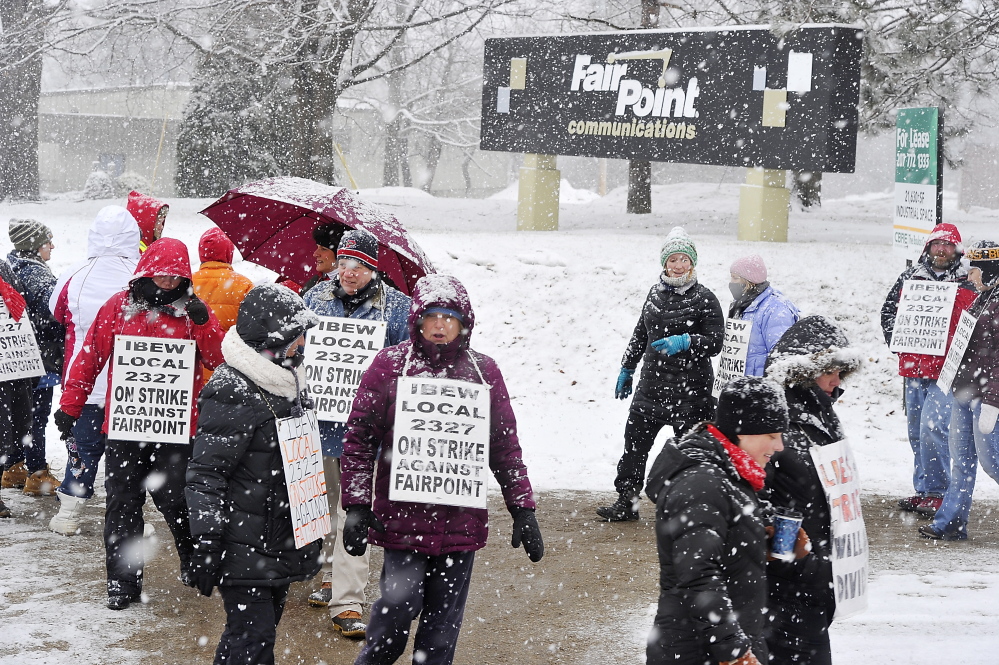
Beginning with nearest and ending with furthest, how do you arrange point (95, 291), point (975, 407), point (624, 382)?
point (95, 291)
point (975, 407)
point (624, 382)

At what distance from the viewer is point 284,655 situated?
17.9 ft

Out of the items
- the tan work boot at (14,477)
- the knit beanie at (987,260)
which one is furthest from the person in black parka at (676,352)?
the tan work boot at (14,477)

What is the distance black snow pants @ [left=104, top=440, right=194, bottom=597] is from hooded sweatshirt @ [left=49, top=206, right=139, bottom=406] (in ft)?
2.48

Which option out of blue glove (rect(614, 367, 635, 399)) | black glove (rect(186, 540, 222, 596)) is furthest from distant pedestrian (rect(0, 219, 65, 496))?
black glove (rect(186, 540, 222, 596))

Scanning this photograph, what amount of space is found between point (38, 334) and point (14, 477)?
4.03 feet

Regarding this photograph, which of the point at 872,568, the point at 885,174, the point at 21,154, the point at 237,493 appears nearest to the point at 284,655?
the point at 237,493

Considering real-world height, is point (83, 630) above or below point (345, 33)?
below

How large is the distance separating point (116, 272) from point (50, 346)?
1964 millimetres

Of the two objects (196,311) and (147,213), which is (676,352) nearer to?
(196,311)

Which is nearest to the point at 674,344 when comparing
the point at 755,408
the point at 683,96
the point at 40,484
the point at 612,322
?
the point at 755,408

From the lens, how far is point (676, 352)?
761 centimetres

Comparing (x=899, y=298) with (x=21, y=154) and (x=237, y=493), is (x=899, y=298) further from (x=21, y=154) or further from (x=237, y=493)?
(x=21, y=154)

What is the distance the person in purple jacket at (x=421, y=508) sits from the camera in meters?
4.43

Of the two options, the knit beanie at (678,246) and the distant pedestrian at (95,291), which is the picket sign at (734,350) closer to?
the knit beanie at (678,246)
